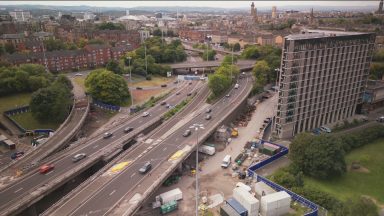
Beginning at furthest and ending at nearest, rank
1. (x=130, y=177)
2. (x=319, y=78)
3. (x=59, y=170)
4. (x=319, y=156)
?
(x=319, y=78) → (x=319, y=156) → (x=59, y=170) → (x=130, y=177)

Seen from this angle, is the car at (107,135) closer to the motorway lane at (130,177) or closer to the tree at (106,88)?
the motorway lane at (130,177)

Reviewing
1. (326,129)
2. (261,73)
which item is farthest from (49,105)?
(326,129)

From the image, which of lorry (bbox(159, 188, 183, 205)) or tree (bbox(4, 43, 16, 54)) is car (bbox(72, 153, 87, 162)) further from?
tree (bbox(4, 43, 16, 54))

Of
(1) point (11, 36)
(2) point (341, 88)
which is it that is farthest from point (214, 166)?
(1) point (11, 36)

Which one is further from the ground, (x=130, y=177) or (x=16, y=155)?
(x=130, y=177)

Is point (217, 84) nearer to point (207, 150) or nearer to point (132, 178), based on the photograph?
point (207, 150)

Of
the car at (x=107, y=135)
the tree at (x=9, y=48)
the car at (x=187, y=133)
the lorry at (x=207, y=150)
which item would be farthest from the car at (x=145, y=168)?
the tree at (x=9, y=48)

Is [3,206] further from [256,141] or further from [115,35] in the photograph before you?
[115,35]

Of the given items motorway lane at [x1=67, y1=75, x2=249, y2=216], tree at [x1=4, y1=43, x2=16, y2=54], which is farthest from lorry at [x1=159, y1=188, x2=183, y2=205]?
tree at [x1=4, y1=43, x2=16, y2=54]
